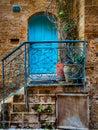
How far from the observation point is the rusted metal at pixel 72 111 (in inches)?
231

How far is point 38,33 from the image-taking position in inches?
344

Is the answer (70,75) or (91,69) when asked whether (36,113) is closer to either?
(70,75)

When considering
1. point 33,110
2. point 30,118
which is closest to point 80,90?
point 33,110

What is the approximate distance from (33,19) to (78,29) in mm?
2269

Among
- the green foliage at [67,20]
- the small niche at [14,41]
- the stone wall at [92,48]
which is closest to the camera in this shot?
the stone wall at [92,48]

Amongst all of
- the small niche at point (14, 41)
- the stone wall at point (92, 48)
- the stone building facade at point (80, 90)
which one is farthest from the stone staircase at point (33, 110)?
the small niche at point (14, 41)

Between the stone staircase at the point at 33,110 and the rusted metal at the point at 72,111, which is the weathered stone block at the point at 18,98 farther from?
the rusted metal at the point at 72,111

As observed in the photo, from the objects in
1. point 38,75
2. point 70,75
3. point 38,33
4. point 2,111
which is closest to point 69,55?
point 70,75

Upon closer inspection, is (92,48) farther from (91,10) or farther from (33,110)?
(33,110)

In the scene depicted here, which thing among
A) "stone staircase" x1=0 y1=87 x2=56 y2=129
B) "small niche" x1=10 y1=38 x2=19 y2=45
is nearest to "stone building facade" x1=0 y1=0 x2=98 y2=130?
"stone staircase" x1=0 y1=87 x2=56 y2=129

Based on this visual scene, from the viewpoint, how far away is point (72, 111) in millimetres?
5918

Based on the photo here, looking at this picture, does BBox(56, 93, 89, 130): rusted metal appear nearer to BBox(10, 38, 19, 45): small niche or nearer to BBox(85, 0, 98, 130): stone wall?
BBox(85, 0, 98, 130): stone wall

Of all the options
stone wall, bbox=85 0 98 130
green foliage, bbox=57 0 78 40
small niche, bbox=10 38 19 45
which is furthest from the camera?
small niche, bbox=10 38 19 45

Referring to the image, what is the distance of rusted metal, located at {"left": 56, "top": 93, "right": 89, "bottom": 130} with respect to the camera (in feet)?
19.2
